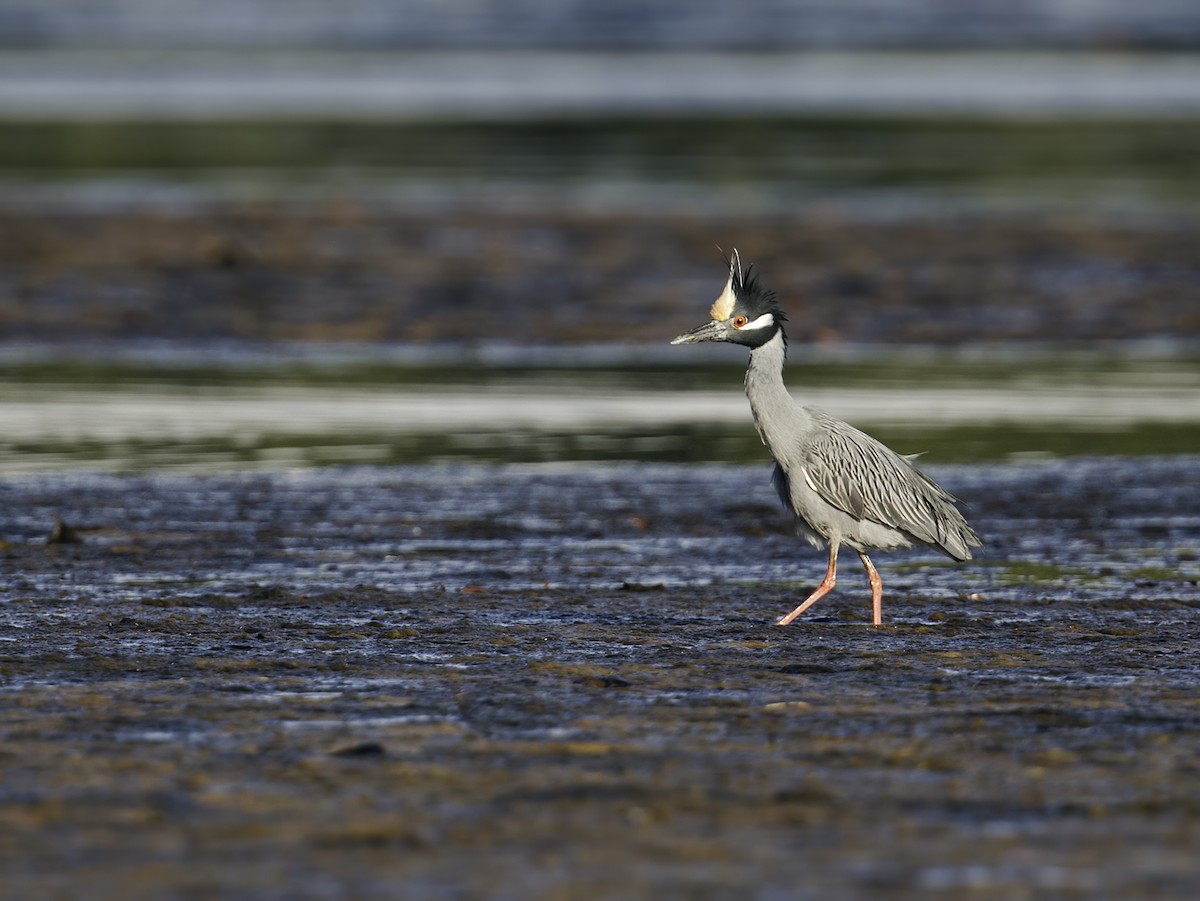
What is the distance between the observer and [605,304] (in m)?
21.7

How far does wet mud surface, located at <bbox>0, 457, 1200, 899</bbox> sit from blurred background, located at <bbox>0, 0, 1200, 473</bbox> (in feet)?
8.27

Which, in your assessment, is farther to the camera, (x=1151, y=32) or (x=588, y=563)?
(x=1151, y=32)

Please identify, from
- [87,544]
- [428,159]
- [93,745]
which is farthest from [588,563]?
[428,159]

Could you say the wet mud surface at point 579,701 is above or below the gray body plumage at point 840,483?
below

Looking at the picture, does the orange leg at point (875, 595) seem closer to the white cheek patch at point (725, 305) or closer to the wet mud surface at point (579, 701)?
the wet mud surface at point (579, 701)

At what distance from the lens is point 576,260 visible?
2419cm

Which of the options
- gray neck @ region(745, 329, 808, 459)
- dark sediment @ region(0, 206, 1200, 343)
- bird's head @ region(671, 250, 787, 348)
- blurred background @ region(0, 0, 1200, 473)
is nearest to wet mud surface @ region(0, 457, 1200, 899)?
gray neck @ region(745, 329, 808, 459)

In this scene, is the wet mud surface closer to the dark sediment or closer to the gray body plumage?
the gray body plumage

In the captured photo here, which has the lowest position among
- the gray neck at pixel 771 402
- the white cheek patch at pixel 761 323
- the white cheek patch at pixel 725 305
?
the gray neck at pixel 771 402

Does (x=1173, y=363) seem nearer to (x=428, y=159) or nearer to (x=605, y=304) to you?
(x=605, y=304)

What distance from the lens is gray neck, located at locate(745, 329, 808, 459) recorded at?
9.98m

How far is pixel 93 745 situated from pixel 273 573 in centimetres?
357

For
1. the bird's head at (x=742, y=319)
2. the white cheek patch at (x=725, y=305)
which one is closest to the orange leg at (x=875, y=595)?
the bird's head at (x=742, y=319)

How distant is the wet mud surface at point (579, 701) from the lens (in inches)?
239
